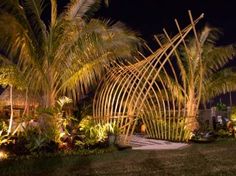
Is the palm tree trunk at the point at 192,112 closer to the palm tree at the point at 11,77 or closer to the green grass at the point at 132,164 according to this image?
the green grass at the point at 132,164

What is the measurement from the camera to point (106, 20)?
39.9ft

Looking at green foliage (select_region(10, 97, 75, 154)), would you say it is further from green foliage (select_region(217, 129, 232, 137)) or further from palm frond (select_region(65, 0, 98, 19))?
green foliage (select_region(217, 129, 232, 137))

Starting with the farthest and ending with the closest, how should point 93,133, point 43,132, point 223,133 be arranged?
point 223,133, point 93,133, point 43,132

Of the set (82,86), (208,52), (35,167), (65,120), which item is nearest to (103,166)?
(35,167)

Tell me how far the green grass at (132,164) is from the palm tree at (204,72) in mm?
4671

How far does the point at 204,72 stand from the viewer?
17.1 m

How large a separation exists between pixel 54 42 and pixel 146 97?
4.14m

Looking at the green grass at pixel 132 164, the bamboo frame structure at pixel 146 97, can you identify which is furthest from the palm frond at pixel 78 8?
the green grass at pixel 132 164

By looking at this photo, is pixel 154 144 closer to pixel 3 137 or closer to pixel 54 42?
pixel 54 42

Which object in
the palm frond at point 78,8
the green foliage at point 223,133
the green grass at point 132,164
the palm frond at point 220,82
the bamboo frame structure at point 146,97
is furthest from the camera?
the palm frond at point 220,82

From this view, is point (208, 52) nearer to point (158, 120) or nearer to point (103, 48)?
point (158, 120)

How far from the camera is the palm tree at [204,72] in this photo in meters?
Result: 16.2

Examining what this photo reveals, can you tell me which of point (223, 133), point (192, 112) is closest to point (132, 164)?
point (192, 112)

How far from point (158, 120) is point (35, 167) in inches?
294
